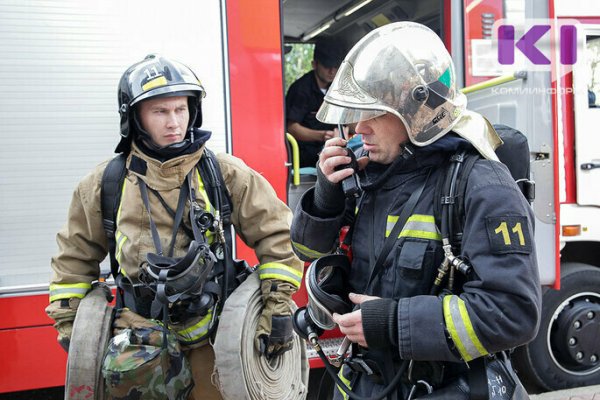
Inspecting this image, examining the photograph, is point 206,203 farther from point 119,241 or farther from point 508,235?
point 508,235

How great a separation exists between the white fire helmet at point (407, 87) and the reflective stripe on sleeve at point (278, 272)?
3.40 feet

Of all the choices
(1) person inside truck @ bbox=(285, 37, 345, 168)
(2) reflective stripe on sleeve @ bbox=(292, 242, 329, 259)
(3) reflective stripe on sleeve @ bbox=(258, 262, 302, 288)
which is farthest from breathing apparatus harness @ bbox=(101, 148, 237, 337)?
(1) person inside truck @ bbox=(285, 37, 345, 168)

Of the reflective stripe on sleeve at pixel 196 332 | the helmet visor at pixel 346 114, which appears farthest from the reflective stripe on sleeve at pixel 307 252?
the reflective stripe on sleeve at pixel 196 332

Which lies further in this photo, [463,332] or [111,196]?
[111,196]

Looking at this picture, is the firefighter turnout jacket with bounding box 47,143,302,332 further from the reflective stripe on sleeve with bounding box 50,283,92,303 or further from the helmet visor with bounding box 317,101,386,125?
the helmet visor with bounding box 317,101,386,125

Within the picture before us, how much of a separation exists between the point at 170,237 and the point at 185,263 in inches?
7.9

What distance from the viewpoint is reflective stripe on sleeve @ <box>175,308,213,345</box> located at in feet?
7.41

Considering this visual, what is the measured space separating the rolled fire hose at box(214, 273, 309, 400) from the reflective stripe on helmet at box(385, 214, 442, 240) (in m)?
0.98

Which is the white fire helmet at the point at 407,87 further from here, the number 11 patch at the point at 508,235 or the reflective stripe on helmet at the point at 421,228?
the number 11 patch at the point at 508,235

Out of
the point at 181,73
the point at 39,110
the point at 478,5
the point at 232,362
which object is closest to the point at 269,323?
the point at 232,362

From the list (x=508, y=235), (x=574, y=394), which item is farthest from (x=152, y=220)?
(x=574, y=394)

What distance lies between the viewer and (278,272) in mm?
2400

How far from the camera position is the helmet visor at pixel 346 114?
146 cm

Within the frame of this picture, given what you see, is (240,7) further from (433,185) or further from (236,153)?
(433,185)
